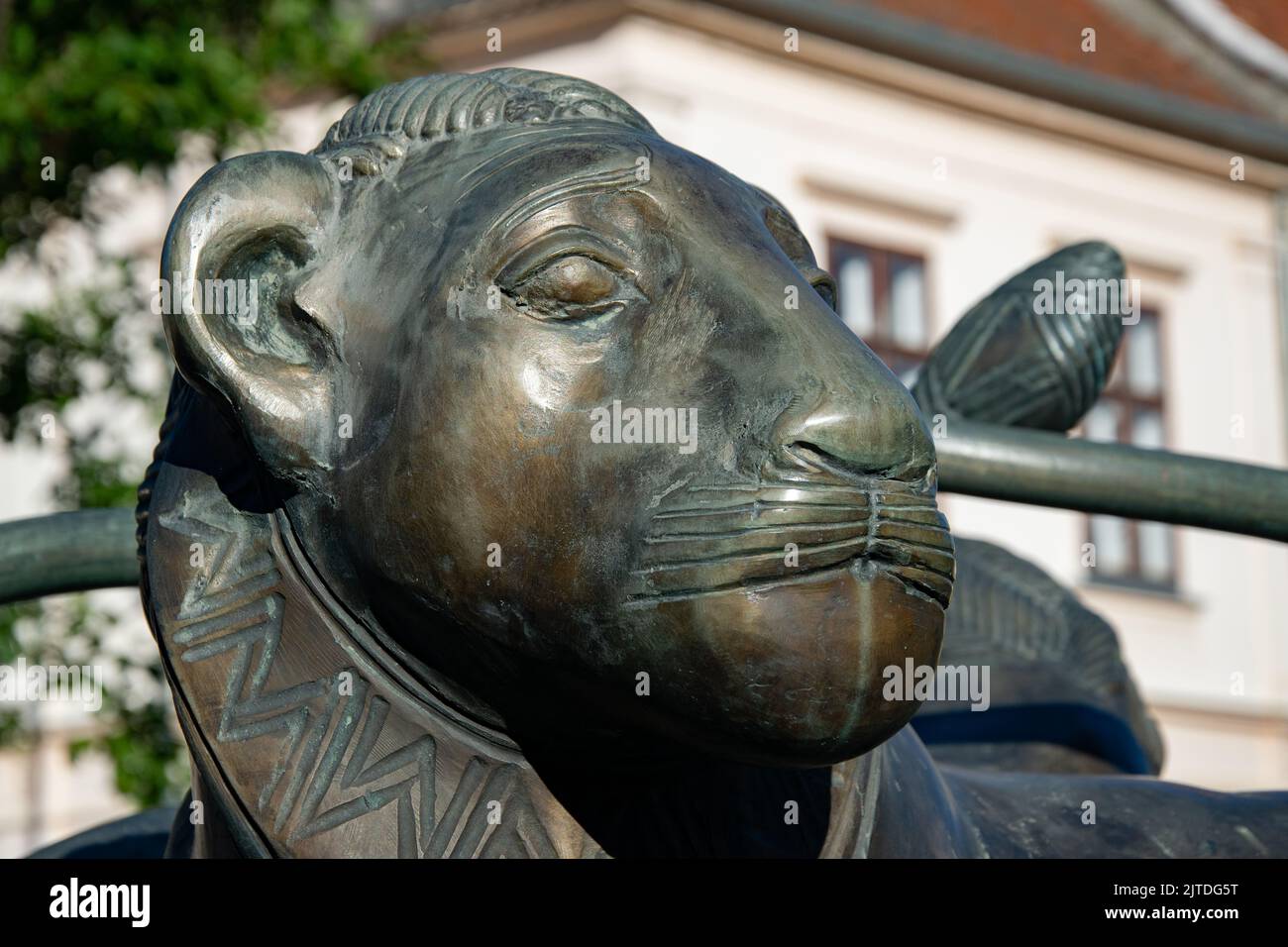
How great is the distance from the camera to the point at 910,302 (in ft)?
55.6

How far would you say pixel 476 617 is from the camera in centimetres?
152

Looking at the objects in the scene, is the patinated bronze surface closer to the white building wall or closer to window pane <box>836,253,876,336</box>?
the white building wall

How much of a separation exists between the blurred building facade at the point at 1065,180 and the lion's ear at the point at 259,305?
12975 mm

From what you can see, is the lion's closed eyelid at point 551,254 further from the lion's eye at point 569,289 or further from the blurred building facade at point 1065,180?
the blurred building facade at point 1065,180

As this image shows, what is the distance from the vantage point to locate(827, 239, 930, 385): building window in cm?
1650

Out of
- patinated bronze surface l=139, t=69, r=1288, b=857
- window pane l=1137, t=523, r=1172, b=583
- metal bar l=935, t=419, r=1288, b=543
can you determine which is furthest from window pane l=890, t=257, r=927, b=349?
patinated bronze surface l=139, t=69, r=1288, b=857

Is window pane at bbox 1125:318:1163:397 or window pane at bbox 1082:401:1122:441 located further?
window pane at bbox 1125:318:1163:397

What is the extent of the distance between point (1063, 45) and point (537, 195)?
16311 mm

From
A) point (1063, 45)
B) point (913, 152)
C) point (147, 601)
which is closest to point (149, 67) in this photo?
point (147, 601)

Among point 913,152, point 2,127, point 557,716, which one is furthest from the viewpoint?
point 913,152

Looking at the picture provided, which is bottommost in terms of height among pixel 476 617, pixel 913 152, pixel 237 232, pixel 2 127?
pixel 476 617

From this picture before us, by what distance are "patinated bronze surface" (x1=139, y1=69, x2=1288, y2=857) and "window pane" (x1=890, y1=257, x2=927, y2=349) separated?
1532cm

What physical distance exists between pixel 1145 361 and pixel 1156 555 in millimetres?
1743
